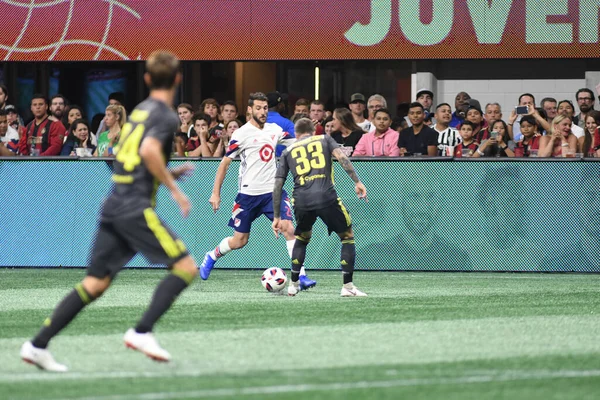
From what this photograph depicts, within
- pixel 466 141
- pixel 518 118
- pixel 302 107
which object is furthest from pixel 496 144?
pixel 302 107

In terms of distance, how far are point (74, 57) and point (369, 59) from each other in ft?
17.3

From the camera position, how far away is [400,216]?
15.9 m

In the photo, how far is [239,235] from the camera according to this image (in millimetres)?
13633

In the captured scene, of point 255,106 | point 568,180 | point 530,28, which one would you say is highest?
point 530,28

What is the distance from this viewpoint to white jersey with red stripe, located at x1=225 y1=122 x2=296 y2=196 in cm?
1351

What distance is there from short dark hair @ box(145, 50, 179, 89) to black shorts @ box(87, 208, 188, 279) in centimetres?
83

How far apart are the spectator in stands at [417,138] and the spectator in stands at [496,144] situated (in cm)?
66

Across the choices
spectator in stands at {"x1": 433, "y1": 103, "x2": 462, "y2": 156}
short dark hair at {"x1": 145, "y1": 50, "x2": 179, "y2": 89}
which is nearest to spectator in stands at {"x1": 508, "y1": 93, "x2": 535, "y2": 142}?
spectator in stands at {"x1": 433, "y1": 103, "x2": 462, "y2": 156}

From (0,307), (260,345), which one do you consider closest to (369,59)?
(0,307)

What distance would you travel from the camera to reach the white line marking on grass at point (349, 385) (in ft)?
21.8

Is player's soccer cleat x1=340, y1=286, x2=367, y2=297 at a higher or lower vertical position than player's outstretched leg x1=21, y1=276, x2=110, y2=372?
lower

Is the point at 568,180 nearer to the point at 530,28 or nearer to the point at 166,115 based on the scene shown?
the point at 530,28

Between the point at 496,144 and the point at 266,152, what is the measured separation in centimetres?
414

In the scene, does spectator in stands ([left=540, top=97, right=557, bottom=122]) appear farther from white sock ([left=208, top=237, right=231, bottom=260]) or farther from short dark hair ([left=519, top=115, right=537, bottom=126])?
white sock ([left=208, top=237, right=231, bottom=260])
